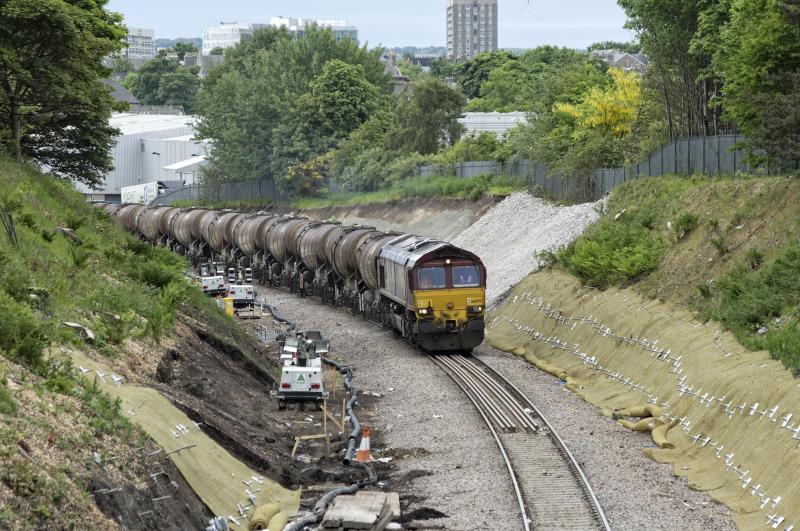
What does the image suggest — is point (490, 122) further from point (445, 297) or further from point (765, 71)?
point (445, 297)

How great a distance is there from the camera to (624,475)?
869 inches

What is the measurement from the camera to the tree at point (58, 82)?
43.2m

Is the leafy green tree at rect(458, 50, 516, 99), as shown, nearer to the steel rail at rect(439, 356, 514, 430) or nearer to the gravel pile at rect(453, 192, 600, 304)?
the gravel pile at rect(453, 192, 600, 304)

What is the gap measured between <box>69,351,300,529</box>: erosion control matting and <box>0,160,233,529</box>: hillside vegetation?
659 mm

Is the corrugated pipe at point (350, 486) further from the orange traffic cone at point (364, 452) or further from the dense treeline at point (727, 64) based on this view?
the dense treeline at point (727, 64)

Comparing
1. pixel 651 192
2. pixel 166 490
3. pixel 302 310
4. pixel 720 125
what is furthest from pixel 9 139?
pixel 166 490

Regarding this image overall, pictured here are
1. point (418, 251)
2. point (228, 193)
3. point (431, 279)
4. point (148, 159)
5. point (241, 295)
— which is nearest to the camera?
point (431, 279)

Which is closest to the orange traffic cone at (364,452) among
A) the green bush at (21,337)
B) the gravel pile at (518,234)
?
the green bush at (21,337)

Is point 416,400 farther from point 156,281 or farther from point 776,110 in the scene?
point 776,110

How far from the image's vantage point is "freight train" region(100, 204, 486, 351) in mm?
37750

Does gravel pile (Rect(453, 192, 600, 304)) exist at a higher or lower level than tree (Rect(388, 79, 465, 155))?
lower

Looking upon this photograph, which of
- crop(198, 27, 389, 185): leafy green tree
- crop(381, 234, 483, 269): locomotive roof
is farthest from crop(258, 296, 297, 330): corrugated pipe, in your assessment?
crop(198, 27, 389, 185): leafy green tree

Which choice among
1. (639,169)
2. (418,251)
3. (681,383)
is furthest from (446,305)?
(639,169)

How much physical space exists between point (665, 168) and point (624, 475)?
3018cm
